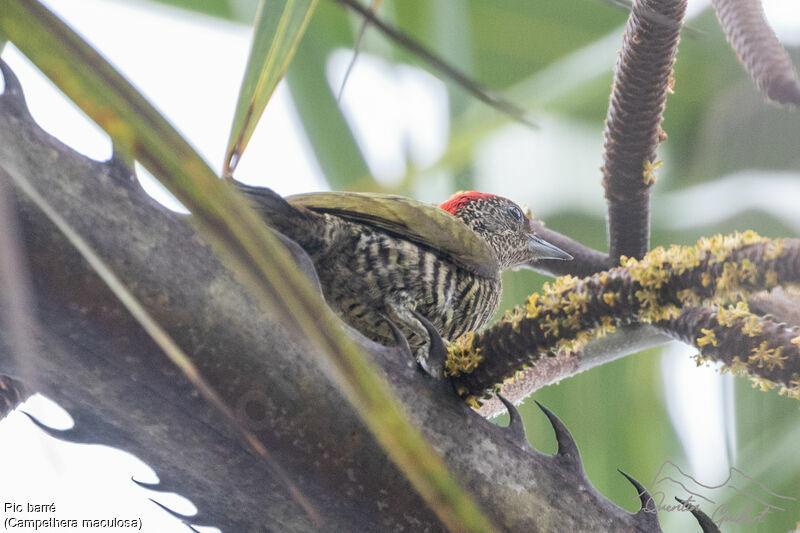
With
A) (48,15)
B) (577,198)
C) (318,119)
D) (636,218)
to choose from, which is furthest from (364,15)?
(577,198)

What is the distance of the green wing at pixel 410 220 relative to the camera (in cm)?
128

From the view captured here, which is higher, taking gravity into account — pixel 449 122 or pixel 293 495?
pixel 449 122

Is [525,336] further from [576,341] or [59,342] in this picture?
[59,342]

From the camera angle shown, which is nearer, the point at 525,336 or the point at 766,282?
the point at 766,282

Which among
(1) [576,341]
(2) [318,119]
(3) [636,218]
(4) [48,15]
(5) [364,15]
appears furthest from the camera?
(2) [318,119]

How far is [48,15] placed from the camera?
340mm

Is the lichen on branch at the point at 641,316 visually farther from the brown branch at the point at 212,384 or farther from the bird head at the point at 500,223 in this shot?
the bird head at the point at 500,223

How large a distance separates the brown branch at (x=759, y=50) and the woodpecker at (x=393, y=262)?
0.58m

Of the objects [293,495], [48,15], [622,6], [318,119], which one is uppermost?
[318,119]

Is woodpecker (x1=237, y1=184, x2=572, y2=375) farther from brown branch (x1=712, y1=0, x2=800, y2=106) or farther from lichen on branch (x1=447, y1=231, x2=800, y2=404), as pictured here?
brown branch (x1=712, y1=0, x2=800, y2=106)

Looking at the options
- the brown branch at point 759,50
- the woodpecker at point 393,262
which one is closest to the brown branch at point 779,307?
the brown branch at point 759,50

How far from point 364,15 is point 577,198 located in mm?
1634

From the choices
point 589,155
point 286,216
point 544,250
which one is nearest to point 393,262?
point 286,216

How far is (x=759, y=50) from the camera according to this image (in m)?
0.80
